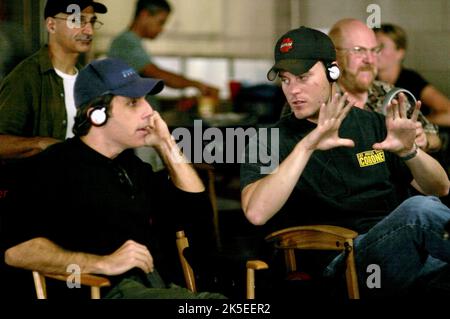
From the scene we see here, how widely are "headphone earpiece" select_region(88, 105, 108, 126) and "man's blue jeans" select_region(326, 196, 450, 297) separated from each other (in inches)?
36.2

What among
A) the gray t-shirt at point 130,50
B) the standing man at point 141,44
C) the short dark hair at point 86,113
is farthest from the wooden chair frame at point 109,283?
the gray t-shirt at point 130,50

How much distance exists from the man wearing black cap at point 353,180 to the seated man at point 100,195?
1.17 feet

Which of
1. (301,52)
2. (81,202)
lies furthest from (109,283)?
(301,52)

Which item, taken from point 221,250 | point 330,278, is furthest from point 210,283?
point 221,250

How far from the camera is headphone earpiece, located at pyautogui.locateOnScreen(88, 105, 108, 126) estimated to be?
7.95 ft

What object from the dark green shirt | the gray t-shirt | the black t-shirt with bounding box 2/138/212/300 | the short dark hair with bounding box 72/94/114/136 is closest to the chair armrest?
the black t-shirt with bounding box 2/138/212/300

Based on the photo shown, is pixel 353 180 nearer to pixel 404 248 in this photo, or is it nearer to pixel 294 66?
pixel 404 248

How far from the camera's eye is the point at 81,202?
240 centimetres

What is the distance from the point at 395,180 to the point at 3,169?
148 centimetres

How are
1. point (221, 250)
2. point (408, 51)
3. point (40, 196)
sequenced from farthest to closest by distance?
1. point (408, 51)
2. point (221, 250)
3. point (40, 196)

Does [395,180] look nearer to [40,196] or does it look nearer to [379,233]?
[379,233]

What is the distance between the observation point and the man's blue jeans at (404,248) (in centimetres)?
245

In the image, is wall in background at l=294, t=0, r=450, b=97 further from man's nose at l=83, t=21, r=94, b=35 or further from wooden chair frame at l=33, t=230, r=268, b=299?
wooden chair frame at l=33, t=230, r=268, b=299

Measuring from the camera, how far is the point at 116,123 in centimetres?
246
